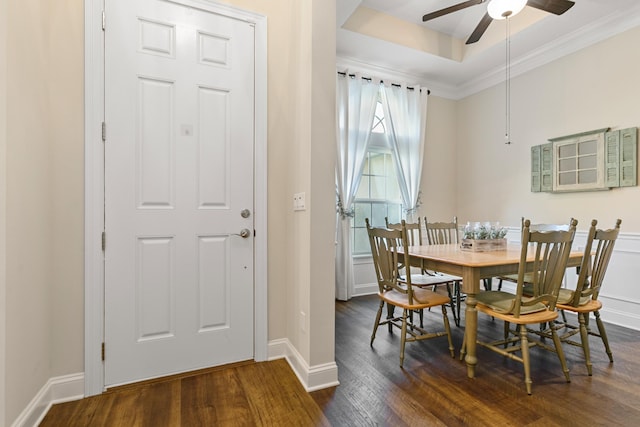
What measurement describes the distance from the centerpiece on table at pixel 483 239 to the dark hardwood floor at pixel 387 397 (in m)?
0.84

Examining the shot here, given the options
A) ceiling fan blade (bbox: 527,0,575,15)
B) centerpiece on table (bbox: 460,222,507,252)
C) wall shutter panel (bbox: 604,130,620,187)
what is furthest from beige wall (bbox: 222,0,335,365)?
wall shutter panel (bbox: 604,130,620,187)

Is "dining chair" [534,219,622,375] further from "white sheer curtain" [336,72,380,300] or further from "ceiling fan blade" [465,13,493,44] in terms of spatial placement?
"white sheer curtain" [336,72,380,300]

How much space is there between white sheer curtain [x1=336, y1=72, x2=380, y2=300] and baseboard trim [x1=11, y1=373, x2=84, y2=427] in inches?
102

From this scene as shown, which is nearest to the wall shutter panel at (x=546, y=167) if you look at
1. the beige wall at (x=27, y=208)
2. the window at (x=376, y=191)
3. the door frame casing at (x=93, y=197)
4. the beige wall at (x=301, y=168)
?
the window at (x=376, y=191)

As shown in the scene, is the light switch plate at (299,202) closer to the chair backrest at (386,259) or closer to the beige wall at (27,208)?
the chair backrest at (386,259)

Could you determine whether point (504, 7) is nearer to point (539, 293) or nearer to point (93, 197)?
point (539, 293)

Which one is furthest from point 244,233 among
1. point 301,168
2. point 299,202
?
point 301,168

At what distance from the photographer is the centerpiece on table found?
2621 mm

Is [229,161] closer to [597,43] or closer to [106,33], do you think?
[106,33]

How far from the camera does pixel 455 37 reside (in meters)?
3.96

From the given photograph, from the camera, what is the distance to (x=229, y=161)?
2.12 m

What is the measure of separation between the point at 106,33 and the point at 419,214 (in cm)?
393

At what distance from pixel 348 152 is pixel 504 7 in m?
2.00

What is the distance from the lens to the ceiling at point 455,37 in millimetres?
3082
